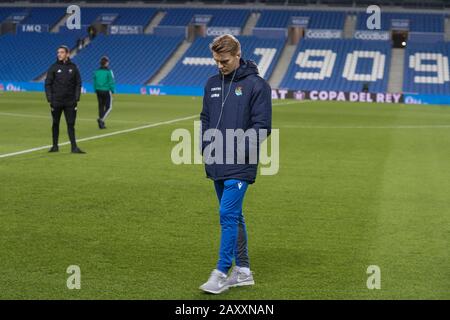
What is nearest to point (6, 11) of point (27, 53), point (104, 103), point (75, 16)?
point (27, 53)

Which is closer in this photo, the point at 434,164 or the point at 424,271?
the point at 424,271

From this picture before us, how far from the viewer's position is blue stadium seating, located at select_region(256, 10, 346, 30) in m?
68.9

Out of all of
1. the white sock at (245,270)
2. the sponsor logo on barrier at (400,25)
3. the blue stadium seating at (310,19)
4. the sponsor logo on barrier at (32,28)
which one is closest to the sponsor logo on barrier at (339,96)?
the blue stadium seating at (310,19)

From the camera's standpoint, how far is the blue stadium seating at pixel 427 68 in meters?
57.9

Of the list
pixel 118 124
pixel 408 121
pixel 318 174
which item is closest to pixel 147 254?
pixel 318 174

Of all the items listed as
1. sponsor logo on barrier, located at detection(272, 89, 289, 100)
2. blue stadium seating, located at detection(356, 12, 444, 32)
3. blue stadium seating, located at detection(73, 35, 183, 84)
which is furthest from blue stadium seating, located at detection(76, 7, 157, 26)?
sponsor logo on barrier, located at detection(272, 89, 289, 100)

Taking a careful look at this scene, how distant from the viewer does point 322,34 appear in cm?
6788

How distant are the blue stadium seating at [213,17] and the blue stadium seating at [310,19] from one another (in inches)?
68.2

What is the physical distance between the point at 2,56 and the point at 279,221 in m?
62.0

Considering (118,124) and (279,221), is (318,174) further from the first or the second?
(118,124)

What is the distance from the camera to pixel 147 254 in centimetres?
862

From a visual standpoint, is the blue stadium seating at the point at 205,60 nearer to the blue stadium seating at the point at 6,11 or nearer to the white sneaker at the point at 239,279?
the blue stadium seating at the point at 6,11

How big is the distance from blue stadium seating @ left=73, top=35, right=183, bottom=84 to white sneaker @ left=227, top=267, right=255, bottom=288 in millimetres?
55109

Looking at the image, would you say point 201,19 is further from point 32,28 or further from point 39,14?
point 39,14
